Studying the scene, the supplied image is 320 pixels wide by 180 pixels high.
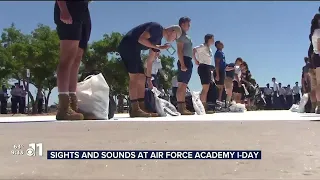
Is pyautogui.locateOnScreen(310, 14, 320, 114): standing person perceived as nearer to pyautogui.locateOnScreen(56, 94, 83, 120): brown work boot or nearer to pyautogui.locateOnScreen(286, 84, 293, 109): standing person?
pyautogui.locateOnScreen(56, 94, 83, 120): brown work boot

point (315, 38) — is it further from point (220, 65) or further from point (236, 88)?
point (236, 88)

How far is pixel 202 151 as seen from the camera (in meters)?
2.62

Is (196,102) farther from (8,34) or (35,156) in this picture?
(8,34)

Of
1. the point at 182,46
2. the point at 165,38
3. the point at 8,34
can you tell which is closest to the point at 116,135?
the point at 165,38

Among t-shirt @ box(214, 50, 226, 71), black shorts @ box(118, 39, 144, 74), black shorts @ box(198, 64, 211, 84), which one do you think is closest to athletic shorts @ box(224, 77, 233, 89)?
t-shirt @ box(214, 50, 226, 71)

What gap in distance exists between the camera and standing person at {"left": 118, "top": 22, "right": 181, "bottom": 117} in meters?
6.23

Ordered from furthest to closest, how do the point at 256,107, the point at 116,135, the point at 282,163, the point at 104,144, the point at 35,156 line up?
the point at 256,107 → the point at 116,135 → the point at 104,144 → the point at 35,156 → the point at 282,163

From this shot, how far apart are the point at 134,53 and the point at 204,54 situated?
101 inches

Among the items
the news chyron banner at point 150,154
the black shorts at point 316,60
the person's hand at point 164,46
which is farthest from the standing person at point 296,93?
the news chyron banner at point 150,154

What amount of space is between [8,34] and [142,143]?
2899cm

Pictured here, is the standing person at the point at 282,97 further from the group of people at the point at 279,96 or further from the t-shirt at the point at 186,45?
the t-shirt at the point at 186,45

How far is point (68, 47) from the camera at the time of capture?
505 centimetres

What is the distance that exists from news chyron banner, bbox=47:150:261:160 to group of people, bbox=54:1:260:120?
2.42 metres

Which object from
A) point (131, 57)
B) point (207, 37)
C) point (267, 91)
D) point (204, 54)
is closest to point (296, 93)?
point (267, 91)
